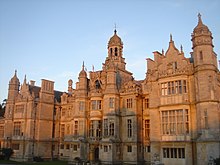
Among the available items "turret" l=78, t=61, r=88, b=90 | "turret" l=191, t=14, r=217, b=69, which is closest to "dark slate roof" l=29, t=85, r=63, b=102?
"turret" l=78, t=61, r=88, b=90

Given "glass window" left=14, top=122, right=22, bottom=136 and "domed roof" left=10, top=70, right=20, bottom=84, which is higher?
"domed roof" left=10, top=70, right=20, bottom=84

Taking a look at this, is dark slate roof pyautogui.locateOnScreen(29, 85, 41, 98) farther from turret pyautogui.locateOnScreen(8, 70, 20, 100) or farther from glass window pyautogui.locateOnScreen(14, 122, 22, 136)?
glass window pyautogui.locateOnScreen(14, 122, 22, 136)

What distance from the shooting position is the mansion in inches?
1089

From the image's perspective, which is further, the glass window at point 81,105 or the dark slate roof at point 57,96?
the dark slate roof at point 57,96

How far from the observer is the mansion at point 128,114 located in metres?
27.7

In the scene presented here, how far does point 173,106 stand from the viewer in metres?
29.3

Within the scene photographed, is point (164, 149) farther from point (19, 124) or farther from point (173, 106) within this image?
point (19, 124)

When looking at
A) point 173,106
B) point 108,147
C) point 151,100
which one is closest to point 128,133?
point 108,147

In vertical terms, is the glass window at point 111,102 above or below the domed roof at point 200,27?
below

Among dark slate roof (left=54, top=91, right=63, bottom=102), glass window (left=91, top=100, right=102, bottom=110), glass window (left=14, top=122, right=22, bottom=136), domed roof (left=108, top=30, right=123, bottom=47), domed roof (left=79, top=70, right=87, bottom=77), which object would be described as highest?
domed roof (left=108, top=30, right=123, bottom=47)

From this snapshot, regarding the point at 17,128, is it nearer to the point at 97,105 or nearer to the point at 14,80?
the point at 14,80

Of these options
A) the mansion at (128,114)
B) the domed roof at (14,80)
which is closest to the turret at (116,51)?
the mansion at (128,114)

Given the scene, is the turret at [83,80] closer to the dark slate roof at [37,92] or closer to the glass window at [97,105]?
the glass window at [97,105]

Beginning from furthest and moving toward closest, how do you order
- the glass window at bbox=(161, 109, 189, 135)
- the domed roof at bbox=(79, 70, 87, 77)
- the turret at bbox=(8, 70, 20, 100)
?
the turret at bbox=(8, 70, 20, 100)
the domed roof at bbox=(79, 70, 87, 77)
the glass window at bbox=(161, 109, 189, 135)
